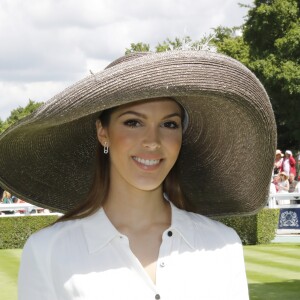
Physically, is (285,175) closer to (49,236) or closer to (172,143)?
(172,143)

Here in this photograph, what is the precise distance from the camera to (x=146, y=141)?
10.8 ft

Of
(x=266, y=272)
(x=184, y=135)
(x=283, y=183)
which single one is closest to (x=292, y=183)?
(x=283, y=183)

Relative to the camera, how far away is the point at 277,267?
15.7 meters

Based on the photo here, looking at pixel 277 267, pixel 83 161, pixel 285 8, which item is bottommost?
pixel 277 267

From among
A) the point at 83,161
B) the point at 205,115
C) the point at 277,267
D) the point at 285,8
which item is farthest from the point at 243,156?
the point at 285,8

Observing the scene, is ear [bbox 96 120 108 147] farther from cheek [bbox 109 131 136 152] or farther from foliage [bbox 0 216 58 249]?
foliage [bbox 0 216 58 249]

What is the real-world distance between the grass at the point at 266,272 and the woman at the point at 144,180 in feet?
26.9

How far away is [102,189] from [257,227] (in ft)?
61.6

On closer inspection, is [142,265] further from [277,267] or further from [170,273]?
[277,267]

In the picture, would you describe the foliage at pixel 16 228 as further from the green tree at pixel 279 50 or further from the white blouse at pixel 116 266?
the green tree at pixel 279 50

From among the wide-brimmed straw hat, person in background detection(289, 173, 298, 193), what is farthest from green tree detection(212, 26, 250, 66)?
the wide-brimmed straw hat

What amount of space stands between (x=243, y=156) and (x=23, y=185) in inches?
39.8

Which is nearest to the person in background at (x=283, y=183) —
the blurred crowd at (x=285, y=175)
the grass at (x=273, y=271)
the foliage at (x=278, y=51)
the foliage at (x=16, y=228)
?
the blurred crowd at (x=285, y=175)

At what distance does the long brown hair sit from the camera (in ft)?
11.4
